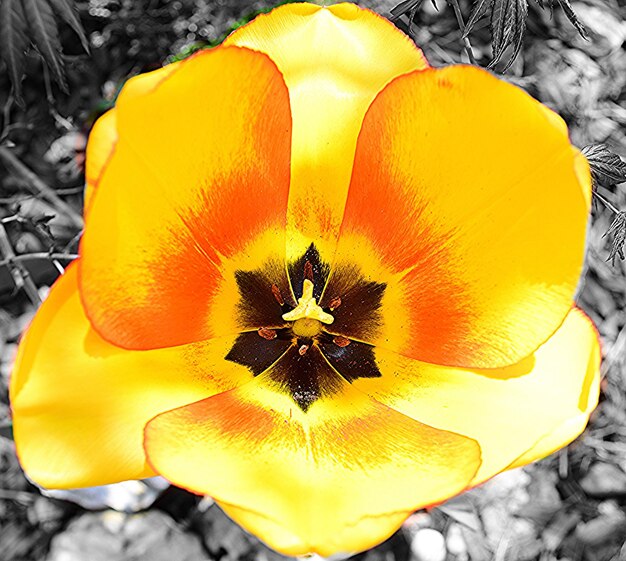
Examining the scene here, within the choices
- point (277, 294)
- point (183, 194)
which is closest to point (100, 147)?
point (183, 194)

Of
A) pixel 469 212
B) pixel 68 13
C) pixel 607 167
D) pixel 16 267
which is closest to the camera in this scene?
pixel 469 212

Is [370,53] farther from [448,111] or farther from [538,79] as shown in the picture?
[538,79]

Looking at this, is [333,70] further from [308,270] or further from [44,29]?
[44,29]

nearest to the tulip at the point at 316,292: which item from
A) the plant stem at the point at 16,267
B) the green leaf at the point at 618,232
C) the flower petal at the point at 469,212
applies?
the flower petal at the point at 469,212

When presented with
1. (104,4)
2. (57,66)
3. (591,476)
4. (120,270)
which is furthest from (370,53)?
(591,476)

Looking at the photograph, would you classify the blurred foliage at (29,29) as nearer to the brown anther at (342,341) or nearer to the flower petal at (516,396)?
the brown anther at (342,341)
